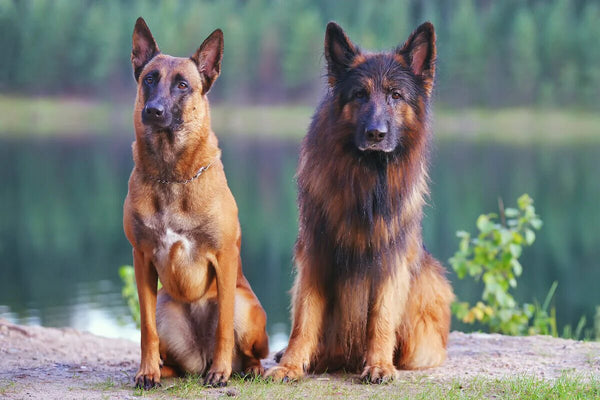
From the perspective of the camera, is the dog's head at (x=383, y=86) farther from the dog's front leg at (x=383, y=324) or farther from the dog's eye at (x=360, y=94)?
the dog's front leg at (x=383, y=324)

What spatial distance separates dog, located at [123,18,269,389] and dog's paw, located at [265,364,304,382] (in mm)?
282

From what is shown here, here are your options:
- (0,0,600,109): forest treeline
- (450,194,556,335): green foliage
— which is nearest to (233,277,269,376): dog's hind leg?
(450,194,556,335): green foliage

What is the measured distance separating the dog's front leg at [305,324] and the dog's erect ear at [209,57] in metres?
1.32

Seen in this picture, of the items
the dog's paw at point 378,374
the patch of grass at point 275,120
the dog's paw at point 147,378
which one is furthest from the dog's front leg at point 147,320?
the patch of grass at point 275,120

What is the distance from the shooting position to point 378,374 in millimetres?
4414

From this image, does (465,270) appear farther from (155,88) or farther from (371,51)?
(155,88)

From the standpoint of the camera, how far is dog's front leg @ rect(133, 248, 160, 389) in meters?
4.18

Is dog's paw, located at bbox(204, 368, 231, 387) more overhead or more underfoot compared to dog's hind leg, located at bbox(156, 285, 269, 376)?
more underfoot

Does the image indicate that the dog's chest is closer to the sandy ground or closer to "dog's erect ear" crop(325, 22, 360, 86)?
the sandy ground

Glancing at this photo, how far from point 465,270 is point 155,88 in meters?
4.34

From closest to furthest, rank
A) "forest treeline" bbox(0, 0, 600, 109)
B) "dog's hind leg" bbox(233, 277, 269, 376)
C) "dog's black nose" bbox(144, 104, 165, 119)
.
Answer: "dog's black nose" bbox(144, 104, 165, 119), "dog's hind leg" bbox(233, 277, 269, 376), "forest treeline" bbox(0, 0, 600, 109)

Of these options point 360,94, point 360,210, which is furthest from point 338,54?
point 360,210

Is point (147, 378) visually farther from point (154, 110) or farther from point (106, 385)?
point (154, 110)

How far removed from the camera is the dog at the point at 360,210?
4.39 metres
